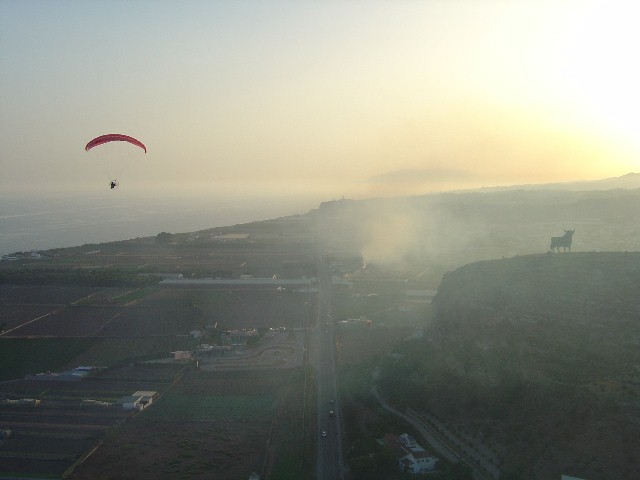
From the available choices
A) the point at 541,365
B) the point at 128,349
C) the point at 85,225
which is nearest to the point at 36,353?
the point at 128,349

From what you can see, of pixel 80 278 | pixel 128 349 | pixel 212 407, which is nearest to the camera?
pixel 212 407

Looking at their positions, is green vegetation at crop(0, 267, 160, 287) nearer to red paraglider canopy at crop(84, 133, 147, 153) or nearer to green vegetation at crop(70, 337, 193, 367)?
green vegetation at crop(70, 337, 193, 367)

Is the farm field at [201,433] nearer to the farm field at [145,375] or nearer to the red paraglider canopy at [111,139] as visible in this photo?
the farm field at [145,375]

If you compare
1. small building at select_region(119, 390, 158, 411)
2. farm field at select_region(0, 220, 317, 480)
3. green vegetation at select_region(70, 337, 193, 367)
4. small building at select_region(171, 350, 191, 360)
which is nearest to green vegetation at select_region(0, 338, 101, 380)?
farm field at select_region(0, 220, 317, 480)

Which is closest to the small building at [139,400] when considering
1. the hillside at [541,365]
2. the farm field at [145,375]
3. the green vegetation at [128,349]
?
the farm field at [145,375]

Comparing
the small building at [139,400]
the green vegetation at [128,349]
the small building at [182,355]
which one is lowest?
the small building at [139,400]

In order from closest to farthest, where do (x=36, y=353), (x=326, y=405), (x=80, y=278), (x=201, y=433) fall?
(x=201, y=433)
(x=326, y=405)
(x=36, y=353)
(x=80, y=278)

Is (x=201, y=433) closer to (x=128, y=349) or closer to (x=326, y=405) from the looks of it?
(x=326, y=405)

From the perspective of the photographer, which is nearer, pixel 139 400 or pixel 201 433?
pixel 201 433
